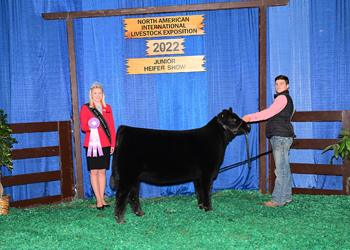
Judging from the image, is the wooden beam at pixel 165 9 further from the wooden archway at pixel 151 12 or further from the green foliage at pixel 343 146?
the green foliage at pixel 343 146

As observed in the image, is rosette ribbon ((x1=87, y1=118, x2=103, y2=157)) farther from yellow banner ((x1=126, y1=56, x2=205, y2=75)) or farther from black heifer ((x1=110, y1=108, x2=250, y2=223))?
yellow banner ((x1=126, y1=56, x2=205, y2=75))

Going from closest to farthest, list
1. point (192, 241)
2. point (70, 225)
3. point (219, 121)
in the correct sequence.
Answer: point (192, 241) → point (70, 225) → point (219, 121)

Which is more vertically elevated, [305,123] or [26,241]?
[305,123]

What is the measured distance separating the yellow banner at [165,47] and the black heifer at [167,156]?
1.70m

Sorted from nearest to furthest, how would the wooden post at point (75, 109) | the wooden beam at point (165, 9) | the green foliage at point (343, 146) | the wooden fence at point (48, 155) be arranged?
the green foliage at point (343, 146) → the wooden fence at point (48, 155) → the wooden beam at point (165, 9) → the wooden post at point (75, 109)

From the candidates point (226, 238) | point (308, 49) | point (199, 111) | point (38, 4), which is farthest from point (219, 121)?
point (38, 4)

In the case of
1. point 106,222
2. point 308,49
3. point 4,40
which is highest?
point 4,40

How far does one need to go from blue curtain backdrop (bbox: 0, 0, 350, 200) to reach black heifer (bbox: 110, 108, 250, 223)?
1134mm

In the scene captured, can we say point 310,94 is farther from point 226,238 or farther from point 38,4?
point 38,4

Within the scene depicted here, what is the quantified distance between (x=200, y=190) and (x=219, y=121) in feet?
3.73

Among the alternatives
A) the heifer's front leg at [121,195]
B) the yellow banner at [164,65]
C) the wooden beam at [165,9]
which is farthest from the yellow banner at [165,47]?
the heifer's front leg at [121,195]

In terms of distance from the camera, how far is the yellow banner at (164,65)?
5094 mm

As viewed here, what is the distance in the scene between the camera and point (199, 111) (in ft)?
17.1

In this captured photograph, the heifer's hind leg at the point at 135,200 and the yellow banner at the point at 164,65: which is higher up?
the yellow banner at the point at 164,65
